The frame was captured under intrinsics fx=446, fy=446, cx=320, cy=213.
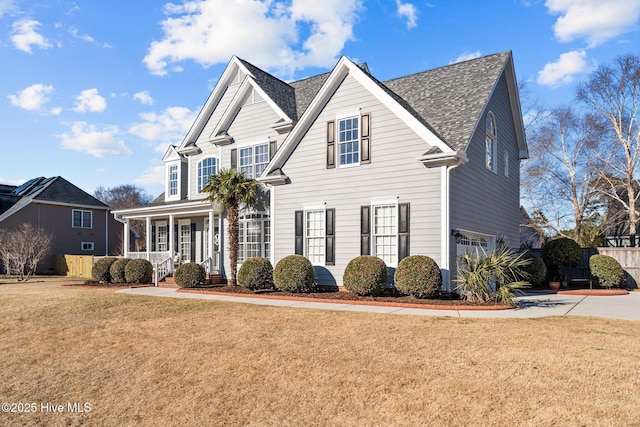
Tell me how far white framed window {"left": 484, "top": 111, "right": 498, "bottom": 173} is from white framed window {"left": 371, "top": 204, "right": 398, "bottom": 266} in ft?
16.1

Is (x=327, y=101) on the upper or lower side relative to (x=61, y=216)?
upper

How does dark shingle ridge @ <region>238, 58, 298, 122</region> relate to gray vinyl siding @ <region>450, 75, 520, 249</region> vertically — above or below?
above

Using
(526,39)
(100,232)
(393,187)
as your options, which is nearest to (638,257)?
(526,39)

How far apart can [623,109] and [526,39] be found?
1342 centimetres

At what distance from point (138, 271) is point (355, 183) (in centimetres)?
1044

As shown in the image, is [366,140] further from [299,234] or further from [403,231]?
[299,234]

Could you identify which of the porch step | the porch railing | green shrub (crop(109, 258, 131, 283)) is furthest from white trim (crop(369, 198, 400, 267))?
green shrub (crop(109, 258, 131, 283))

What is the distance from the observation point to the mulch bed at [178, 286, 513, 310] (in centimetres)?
1134

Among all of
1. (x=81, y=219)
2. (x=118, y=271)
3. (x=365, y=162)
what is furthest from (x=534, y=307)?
(x=81, y=219)

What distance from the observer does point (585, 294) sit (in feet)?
51.2

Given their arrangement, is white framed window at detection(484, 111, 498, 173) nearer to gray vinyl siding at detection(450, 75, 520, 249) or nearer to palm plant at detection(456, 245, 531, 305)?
gray vinyl siding at detection(450, 75, 520, 249)

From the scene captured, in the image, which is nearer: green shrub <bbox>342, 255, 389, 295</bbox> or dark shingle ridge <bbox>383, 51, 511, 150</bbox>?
green shrub <bbox>342, 255, 389, 295</bbox>

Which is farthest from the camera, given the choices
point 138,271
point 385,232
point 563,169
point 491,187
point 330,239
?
point 563,169

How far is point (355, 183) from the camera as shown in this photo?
14953 millimetres
